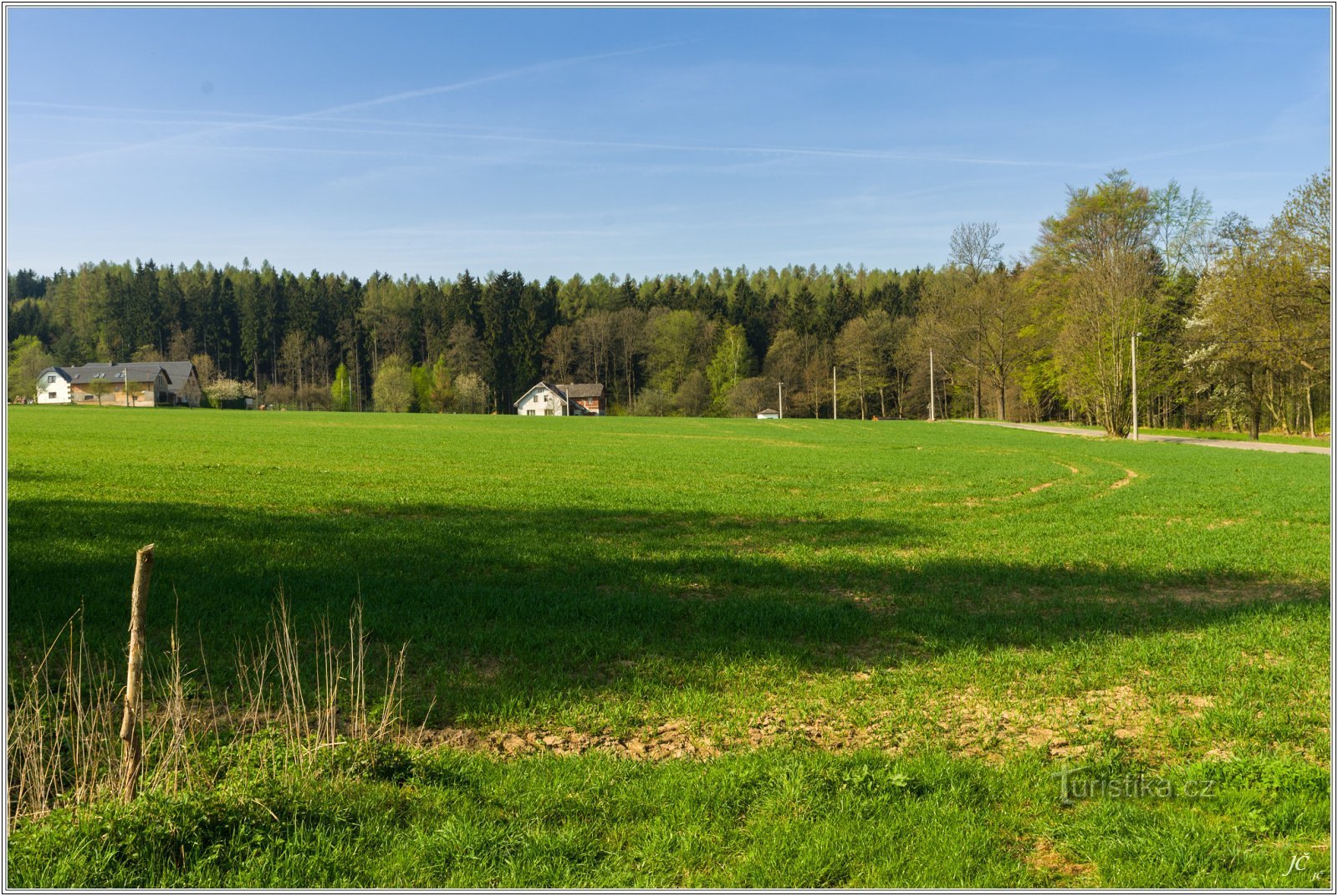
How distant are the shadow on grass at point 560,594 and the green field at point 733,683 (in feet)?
0.19

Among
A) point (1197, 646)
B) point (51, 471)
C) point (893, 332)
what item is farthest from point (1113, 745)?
point (893, 332)

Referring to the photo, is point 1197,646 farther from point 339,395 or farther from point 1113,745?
point 339,395

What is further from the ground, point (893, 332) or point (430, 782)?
point (893, 332)

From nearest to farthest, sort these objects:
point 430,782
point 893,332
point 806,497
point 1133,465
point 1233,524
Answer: point 430,782
point 1233,524
point 806,497
point 1133,465
point 893,332

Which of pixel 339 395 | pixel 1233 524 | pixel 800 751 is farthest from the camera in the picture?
pixel 339 395

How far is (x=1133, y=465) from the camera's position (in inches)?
1219

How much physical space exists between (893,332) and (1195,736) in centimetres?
10421

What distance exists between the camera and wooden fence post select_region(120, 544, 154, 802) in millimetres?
4344

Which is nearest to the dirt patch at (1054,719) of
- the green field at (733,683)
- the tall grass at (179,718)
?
the green field at (733,683)

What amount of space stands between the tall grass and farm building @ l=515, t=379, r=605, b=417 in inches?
4268

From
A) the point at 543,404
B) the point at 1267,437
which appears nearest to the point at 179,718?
the point at 1267,437

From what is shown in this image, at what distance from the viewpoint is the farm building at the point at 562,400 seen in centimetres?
11644

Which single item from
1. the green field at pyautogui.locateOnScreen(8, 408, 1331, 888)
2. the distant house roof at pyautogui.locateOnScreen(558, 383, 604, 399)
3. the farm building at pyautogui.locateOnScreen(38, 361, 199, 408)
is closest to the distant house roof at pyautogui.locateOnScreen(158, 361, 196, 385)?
the farm building at pyautogui.locateOnScreen(38, 361, 199, 408)

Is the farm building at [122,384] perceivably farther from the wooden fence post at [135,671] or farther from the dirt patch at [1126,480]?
the wooden fence post at [135,671]
